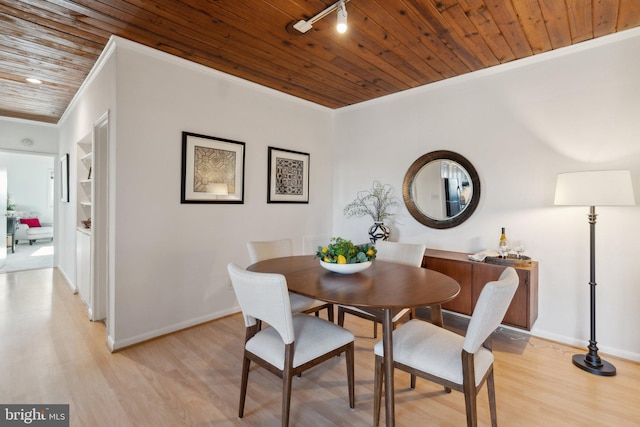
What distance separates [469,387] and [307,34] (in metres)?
2.56

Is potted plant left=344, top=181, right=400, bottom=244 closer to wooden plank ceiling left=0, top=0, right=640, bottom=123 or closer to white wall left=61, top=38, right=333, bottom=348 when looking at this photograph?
white wall left=61, top=38, right=333, bottom=348

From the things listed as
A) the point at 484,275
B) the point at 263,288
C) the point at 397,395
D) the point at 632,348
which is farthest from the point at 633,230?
the point at 263,288

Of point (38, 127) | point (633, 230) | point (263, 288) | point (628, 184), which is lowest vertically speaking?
point (263, 288)

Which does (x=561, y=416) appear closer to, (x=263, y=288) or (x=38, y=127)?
(x=263, y=288)

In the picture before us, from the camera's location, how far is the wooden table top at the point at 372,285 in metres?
1.51

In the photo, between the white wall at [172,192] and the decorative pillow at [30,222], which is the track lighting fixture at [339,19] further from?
the decorative pillow at [30,222]

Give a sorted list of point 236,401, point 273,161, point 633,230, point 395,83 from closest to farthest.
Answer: point 236,401 < point 633,230 < point 395,83 < point 273,161

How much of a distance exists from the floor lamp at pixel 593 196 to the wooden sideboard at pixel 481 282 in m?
0.39

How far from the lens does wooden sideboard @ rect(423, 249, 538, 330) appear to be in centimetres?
248

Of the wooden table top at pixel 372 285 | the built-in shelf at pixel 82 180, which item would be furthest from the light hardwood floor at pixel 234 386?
the built-in shelf at pixel 82 180

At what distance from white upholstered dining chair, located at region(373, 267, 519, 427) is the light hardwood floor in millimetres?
352

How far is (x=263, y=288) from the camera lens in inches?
58.3

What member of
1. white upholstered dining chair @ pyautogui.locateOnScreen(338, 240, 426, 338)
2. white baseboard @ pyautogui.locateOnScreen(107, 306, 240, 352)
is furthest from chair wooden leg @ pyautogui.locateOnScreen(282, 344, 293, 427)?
white baseboard @ pyautogui.locateOnScreen(107, 306, 240, 352)

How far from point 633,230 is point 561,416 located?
1.60 metres
